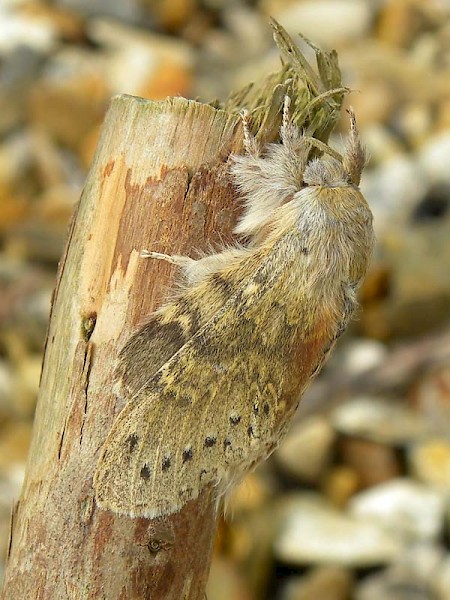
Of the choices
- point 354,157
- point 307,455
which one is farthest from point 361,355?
point 354,157

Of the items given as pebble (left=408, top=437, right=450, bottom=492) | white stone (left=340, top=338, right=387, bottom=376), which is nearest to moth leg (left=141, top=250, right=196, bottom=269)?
pebble (left=408, top=437, right=450, bottom=492)

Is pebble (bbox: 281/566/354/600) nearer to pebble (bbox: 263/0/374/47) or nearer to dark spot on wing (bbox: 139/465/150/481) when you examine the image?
dark spot on wing (bbox: 139/465/150/481)

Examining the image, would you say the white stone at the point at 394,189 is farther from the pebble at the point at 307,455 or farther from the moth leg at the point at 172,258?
the moth leg at the point at 172,258

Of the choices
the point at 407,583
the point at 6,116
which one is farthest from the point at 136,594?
the point at 6,116

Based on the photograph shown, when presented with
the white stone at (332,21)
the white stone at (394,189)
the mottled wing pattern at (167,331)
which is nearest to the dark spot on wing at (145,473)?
the mottled wing pattern at (167,331)

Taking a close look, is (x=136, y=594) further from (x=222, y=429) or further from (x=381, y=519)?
(x=381, y=519)

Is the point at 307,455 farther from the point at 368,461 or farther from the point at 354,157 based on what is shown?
the point at 354,157

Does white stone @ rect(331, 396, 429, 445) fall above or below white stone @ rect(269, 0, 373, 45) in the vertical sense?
below

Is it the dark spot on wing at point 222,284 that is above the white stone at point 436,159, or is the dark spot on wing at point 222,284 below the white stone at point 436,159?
below
